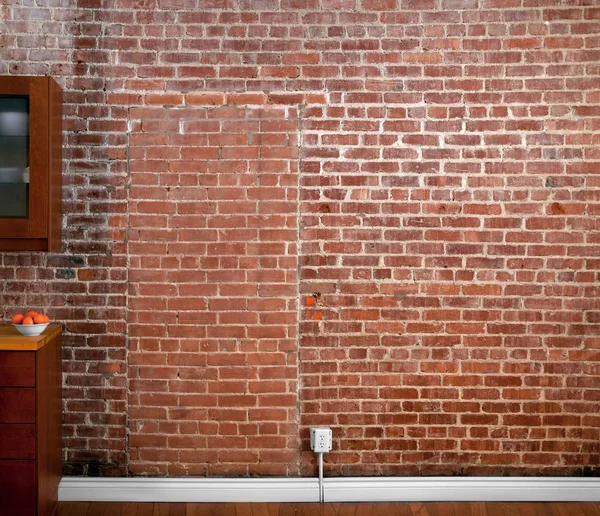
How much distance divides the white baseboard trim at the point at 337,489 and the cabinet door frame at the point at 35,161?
50.3 inches

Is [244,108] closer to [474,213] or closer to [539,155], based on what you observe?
[474,213]

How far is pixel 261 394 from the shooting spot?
286cm

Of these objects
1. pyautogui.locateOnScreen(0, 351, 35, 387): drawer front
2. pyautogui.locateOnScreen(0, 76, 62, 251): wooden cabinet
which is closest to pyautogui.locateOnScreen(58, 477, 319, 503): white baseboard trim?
pyautogui.locateOnScreen(0, 351, 35, 387): drawer front

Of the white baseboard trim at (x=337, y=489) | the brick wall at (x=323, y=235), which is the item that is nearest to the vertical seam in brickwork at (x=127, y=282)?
the brick wall at (x=323, y=235)

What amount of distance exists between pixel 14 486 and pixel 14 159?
1420mm

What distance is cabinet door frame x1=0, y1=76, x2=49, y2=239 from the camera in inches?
98.6

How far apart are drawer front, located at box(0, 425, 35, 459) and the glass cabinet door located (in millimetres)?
918

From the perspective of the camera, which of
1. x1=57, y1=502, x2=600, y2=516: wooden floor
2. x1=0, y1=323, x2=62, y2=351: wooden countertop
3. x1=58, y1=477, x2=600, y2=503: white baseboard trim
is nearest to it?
x1=0, y1=323, x2=62, y2=351: wooden countertop

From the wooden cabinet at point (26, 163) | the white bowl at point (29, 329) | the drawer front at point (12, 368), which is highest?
the wooden cabinet at point (26, 163)

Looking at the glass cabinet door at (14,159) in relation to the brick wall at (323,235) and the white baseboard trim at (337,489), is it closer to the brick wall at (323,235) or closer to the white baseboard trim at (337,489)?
the brick wall at (323,235)

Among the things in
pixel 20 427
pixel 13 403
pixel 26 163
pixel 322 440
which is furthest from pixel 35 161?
pixel 322 440

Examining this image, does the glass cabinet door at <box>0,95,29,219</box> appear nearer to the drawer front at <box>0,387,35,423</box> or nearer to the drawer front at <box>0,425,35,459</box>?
the drawer front at <box>0,387,35,423</box>

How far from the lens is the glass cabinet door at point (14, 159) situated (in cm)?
253

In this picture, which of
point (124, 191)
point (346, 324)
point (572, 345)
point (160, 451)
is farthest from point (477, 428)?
point (124, 191)
